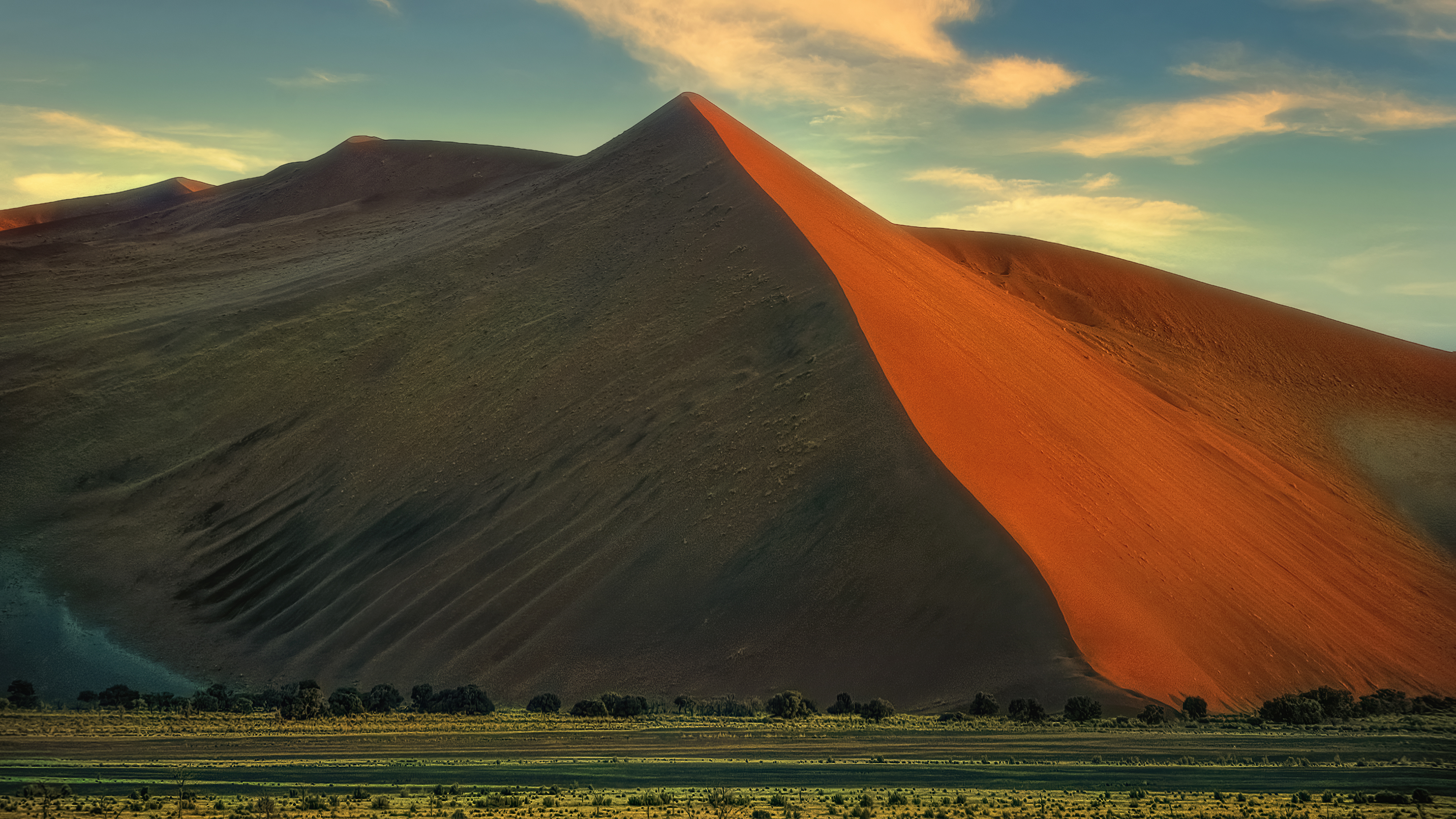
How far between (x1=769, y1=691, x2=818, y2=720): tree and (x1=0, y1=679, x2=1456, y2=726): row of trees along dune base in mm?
20

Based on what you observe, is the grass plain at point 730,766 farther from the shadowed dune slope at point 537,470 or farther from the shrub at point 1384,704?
the shadowed dune slope at point 537,470

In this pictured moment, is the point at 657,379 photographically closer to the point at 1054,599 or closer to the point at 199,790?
the point at 1054,599

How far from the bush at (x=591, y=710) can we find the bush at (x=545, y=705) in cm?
98

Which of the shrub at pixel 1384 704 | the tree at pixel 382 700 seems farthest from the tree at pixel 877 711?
the tree at pixel 382 700

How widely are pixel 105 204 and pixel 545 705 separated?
11336 centimetres

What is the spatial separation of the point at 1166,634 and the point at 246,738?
2363cm

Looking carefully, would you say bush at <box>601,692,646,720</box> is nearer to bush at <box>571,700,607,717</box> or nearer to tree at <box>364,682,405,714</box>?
bush at <box>571,700,607,717</box>

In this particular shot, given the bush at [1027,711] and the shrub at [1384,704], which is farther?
the shrub at [1384,704]

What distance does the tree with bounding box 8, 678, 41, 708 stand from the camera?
36.4 metres

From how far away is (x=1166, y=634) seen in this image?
31109 mm

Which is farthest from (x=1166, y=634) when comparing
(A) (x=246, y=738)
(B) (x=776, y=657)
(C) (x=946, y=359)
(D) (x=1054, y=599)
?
(A) (x=246, y=738)

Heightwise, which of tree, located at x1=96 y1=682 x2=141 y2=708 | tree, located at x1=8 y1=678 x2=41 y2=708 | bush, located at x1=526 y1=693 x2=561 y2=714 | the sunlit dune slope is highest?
the sunlit dune slope

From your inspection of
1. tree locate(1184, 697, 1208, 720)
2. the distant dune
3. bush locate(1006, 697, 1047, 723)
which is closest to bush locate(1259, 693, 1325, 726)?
the distant dune

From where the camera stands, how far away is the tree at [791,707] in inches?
1193
